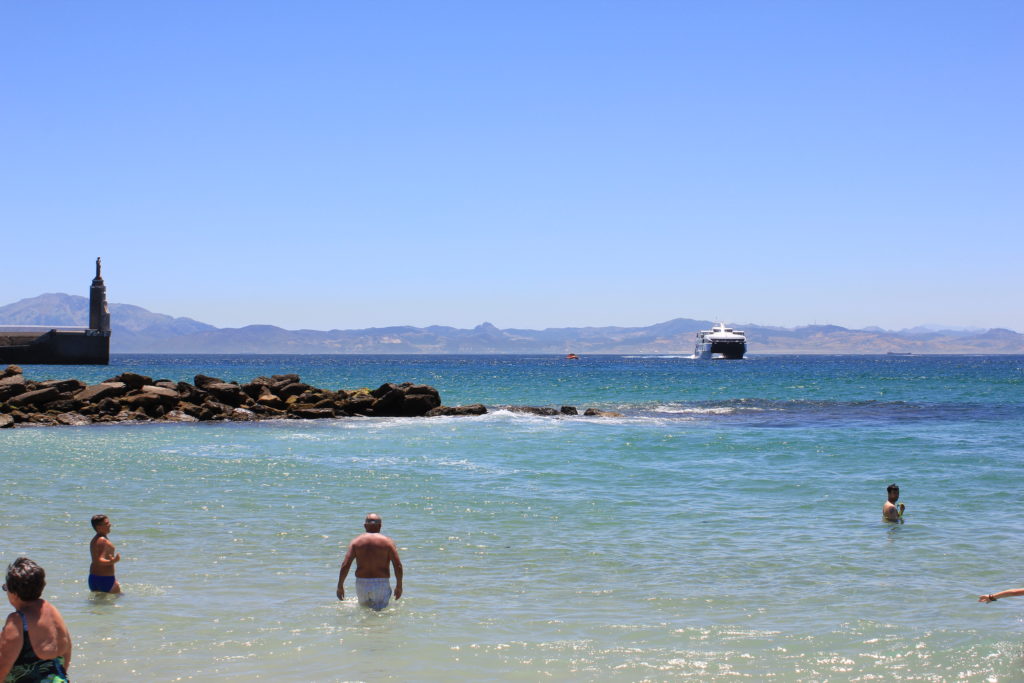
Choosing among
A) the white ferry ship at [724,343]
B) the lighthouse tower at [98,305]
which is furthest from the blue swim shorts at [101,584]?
the white ferry ship at [724,343]

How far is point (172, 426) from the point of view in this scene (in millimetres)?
32531

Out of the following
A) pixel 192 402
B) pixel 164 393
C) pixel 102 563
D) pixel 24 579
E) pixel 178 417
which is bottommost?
pixel 178 417

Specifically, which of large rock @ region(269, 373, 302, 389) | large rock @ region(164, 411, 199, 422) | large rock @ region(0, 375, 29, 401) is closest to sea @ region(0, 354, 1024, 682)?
large rock @ region(164, 411, 199, 422)

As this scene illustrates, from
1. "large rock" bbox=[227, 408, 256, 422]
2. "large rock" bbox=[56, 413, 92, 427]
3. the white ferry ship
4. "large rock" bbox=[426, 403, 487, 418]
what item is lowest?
"large rock" bbox=[56, 413, 92, 427]

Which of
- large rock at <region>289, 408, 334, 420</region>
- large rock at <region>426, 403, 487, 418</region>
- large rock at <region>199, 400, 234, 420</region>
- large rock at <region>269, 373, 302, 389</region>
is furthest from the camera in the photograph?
large rock at <region>269, 373, 302, 389</region>

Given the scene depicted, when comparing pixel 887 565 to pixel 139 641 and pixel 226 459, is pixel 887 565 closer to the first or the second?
pixel 139 641

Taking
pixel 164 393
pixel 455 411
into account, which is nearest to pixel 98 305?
pixel 164 393

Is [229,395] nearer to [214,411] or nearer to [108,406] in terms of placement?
[214,411]

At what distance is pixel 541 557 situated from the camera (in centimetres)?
1273

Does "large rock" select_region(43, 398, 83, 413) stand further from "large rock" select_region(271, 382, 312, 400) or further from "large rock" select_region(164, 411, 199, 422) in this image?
"large rock" select_region(271, 382, 312, 400)

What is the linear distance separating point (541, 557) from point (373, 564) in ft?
10.5

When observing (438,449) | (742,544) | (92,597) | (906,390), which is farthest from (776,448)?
(906,390)

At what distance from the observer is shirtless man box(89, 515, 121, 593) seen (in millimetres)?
10594

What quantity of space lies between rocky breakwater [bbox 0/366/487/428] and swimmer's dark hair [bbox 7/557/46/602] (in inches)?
1152
